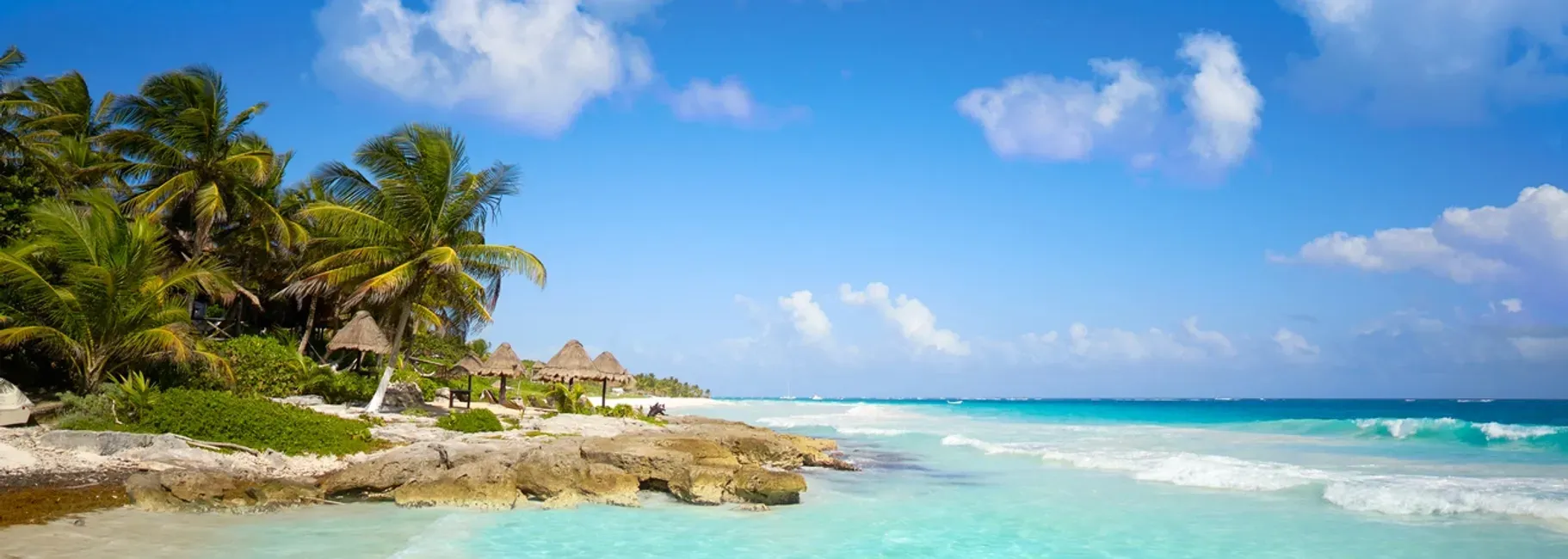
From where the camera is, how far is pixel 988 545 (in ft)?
34.4

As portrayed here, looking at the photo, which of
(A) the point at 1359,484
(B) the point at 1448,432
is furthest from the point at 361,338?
(B) the point at 1448,432

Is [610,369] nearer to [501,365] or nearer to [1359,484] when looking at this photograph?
[501,365]

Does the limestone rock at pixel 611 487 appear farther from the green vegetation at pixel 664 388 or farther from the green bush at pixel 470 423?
the green vegetation at pixel 664 388

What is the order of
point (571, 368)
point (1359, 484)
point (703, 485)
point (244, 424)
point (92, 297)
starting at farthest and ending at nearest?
point (571, 368) → point (1359, 484) → point (92, 297) → point (244, 424) → point (703, 485)

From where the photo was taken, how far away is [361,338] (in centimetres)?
2056

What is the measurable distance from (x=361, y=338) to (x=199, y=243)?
4.81 metres

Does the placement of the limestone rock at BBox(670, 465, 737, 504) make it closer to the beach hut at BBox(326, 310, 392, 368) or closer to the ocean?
the ocean

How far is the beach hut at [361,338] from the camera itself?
67.2 ft

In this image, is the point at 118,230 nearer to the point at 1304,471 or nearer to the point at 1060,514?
the point at 1060,514

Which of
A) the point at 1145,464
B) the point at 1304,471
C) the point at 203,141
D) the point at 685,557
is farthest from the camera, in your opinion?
the point at 203,141

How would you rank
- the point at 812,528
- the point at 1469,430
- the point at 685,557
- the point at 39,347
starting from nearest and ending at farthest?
the point at 685,557 < the point at 812,528 < the point at 39,347 < the point at 1469,430

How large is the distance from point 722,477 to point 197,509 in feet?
21.5

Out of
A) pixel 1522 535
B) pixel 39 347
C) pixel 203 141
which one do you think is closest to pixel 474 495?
pixel 39 347

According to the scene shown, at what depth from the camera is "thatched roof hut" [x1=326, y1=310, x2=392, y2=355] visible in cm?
2047
